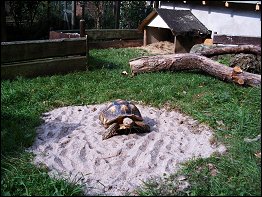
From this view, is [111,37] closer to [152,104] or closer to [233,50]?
[233,50]

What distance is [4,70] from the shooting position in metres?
6.04

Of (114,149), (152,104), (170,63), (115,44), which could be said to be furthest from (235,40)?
(114,149)

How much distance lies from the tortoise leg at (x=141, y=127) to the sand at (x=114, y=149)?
0.09 meters

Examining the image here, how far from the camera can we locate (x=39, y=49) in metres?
6.56

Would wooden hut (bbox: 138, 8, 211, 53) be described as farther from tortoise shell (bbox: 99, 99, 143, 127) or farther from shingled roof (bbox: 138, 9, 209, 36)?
tortoise shell (bbox: 99, 99, 143, 127)

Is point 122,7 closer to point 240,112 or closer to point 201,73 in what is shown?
point 201,73

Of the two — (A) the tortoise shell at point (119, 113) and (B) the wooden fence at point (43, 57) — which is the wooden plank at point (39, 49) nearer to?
(B) the wooden fence at point (43, 57)

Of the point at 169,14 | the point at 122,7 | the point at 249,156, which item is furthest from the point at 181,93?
the point at 122,7

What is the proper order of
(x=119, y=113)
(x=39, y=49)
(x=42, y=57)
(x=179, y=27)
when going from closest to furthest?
(x=119, y=113) < (x=39, y=49) < (x=42, y=57) < (x=179, y=27)

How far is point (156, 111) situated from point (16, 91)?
6.95 ft

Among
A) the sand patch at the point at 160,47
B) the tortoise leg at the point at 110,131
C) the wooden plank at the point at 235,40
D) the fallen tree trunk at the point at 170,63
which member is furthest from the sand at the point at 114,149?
the sand patch at the point at 160,47


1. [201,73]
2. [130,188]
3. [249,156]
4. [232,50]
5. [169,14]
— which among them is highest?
[169,14]

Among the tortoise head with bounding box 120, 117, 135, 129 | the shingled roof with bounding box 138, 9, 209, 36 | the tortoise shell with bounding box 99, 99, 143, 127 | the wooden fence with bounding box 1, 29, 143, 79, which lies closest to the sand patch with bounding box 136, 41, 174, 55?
the shingled roof with bounding box 138, 9, 209, 36

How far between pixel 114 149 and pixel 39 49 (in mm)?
3349
